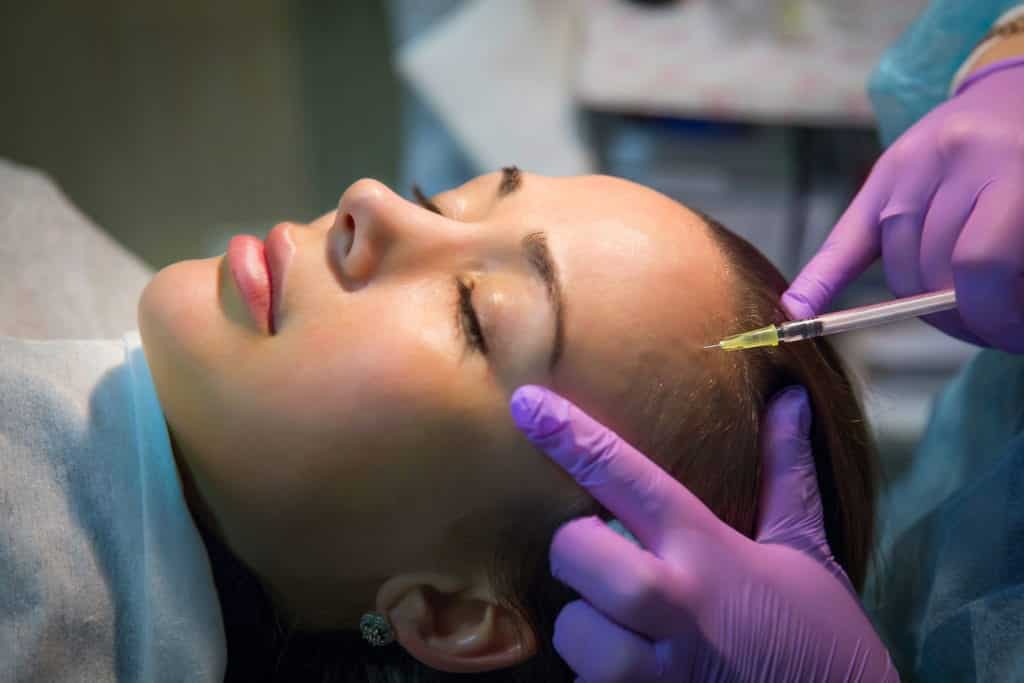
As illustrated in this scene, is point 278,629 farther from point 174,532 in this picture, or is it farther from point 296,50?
point 296,50

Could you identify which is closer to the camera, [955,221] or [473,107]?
[955,221]

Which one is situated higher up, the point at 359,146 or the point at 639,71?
the point at 639,71

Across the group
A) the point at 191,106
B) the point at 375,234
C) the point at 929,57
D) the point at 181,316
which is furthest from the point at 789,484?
the point at 191,106

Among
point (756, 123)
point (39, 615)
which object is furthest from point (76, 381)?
point (756, 123)

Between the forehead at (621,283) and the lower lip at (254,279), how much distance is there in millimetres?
223

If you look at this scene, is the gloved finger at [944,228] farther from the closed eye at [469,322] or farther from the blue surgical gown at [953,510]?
the closed eye at [469,322]

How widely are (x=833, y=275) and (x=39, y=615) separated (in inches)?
30.1

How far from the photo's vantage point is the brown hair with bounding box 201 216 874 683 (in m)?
0.79

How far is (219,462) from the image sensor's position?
Answer: 0.79m

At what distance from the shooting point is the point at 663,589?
28.3 inches

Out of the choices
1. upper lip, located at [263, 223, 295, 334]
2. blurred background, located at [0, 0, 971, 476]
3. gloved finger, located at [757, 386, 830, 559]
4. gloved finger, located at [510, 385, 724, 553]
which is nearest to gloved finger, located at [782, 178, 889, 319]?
gloved finger, located at [757, 386, 830, 559]

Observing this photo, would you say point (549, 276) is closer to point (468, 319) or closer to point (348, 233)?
point (468, 319)

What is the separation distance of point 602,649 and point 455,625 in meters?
0.16

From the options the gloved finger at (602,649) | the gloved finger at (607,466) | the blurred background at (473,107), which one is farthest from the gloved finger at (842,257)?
the blurred background at (473,107)
